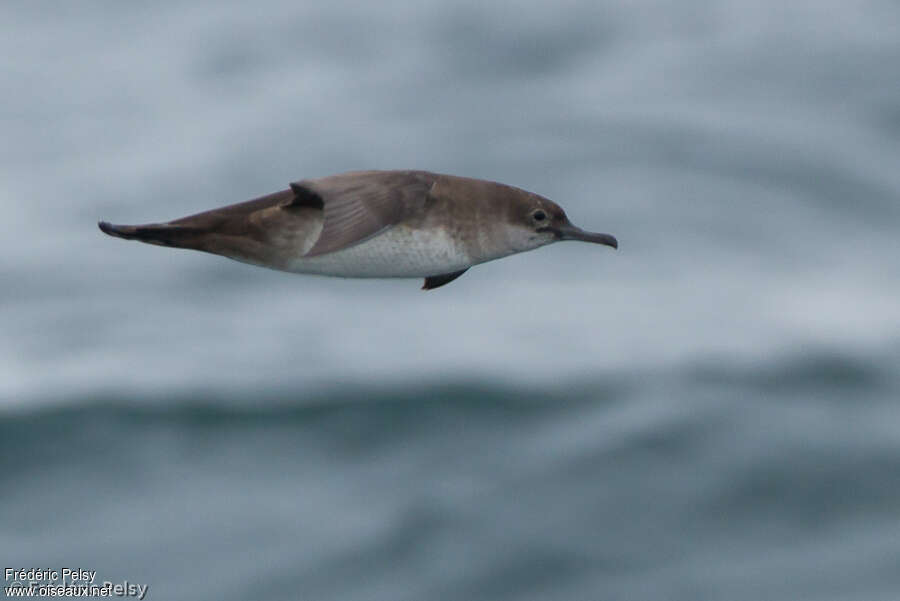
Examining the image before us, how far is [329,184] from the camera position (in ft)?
29.3

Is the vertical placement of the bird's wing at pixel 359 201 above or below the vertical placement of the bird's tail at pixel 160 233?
above

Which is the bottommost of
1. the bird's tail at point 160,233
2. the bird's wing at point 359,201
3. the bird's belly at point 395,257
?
the bird's belly at point 395,257

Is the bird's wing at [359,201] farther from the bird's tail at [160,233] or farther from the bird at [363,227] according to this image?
the bird's tail at [160,233]

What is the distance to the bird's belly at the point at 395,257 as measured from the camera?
869 centimetres

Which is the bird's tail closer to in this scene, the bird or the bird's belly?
the bird

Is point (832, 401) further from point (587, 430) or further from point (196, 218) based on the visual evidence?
point (196, 218)

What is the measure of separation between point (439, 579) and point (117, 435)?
23.8ft

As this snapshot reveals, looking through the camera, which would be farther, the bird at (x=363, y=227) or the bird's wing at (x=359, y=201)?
the bird at (x=363, y=227)

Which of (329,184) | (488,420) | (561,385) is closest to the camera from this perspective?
(329,184)

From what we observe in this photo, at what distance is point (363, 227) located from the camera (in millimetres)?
8578

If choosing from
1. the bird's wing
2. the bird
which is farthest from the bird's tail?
the bird's wing

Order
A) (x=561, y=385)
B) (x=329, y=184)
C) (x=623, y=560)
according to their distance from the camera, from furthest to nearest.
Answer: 1. (x=561, y=385)
2. (x=623, y=560)
3. (x=329, y=184)

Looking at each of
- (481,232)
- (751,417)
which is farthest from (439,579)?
(481,232)

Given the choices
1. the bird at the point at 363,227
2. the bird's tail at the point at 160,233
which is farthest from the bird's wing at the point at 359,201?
the bird's tail at the point at 160,233
